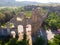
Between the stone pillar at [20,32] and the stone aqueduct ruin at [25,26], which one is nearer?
the stone pillar at [20,32]

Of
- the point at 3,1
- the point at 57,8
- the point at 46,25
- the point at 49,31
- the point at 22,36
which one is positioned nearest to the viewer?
the point at 22,36

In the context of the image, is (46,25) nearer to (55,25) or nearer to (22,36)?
(55,25)

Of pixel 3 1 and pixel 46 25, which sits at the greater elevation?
pixel 46 25

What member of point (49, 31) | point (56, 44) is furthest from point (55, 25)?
point (56, 44)

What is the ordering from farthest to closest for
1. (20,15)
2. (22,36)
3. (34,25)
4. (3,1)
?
(3,1) < (20,15) < (34,25) < (22,36)

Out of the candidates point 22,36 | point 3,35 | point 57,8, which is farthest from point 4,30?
point 57,8

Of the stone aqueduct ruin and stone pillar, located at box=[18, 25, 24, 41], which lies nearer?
stone pillar, located at box=[18, 25, 24, 41]

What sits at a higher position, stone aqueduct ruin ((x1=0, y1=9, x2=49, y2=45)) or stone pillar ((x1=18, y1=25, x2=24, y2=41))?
stone aqueduct ruin ((x1=0, y1=9, x2=49, y2=45))

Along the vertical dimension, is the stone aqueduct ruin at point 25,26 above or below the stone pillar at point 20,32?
above

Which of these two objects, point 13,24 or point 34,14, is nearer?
point 34,14

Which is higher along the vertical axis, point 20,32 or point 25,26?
point 25,26

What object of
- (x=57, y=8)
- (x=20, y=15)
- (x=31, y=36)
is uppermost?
(x=20, y=15)
